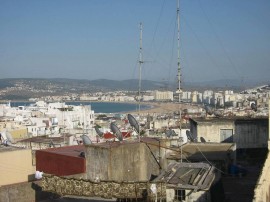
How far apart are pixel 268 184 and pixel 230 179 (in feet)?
11.1

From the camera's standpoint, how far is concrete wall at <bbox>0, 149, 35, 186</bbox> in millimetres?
14788

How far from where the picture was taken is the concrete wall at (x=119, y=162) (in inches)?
421

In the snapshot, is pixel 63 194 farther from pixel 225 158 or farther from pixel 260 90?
pixel 260 90

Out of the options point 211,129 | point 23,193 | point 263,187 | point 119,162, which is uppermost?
point 211,129

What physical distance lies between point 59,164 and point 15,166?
1.63 metres

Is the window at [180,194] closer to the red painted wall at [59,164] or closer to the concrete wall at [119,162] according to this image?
the concrete wall at [119,162]

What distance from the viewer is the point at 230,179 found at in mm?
12672

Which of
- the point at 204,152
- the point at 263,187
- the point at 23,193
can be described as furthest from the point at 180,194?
the point at 204,152

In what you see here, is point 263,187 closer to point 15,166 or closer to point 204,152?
point 204,152

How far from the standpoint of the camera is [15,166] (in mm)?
15148

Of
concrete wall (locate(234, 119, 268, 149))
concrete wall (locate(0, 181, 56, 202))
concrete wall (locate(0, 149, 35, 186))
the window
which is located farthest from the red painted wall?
concrete wall (locate(234, 119, 268, 149))

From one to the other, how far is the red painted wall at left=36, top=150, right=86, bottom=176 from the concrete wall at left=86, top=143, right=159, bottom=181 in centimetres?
221

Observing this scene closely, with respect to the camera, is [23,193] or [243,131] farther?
[243,131]

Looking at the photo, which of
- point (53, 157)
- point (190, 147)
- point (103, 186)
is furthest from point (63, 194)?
point (190, 147)
